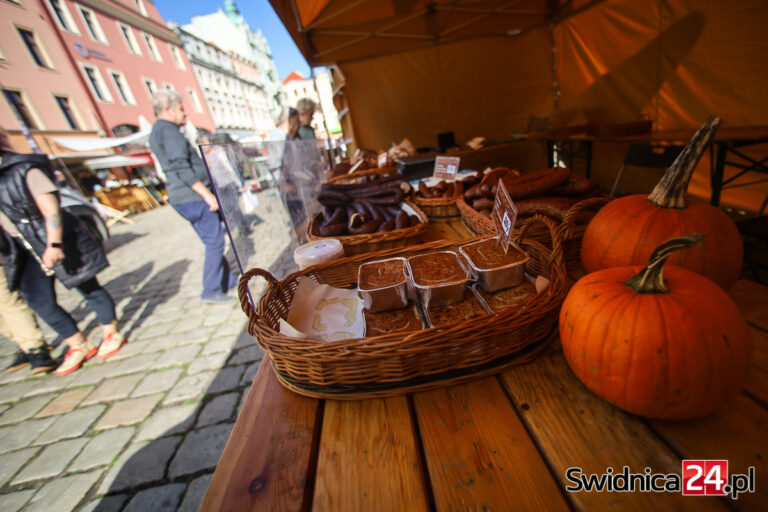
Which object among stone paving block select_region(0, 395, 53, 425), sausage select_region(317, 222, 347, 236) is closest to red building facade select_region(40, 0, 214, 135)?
stone paving block select_region(0, 395, 53, 425)

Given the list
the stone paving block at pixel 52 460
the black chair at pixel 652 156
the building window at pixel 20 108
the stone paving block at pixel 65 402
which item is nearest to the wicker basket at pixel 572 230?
the black chair at pixel 652 156

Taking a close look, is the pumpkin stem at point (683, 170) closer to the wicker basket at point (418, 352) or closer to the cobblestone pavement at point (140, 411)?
the wicker basket at point (418, 352)

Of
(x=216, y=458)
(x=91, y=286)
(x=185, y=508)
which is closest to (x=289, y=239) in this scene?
(x=216, y=458)

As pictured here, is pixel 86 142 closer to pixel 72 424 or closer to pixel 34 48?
pixel 34 48

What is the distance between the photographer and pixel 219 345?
10.5ft

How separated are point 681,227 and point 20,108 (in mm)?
23897

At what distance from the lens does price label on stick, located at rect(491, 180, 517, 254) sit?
1067mm

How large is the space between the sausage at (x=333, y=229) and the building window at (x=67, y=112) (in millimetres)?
23020

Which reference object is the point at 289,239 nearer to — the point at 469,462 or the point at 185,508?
the point at 185,508

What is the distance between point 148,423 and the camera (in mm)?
2326

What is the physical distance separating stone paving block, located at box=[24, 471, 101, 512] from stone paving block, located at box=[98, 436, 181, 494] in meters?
0.11

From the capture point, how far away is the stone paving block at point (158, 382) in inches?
105

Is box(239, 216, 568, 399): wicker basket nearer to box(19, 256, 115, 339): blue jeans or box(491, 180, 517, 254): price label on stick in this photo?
box(491, 180, 517, 254): price label on stick

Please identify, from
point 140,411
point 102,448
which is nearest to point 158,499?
point 102,448
